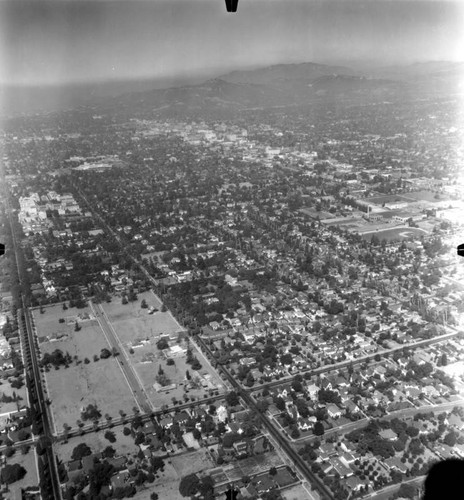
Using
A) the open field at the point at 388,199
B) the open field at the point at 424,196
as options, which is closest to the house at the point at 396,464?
the open field at the point at 388,199

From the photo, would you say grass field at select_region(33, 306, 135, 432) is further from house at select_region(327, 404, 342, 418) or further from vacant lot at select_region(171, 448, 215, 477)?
house at select_region(327, 404, 342, 418)

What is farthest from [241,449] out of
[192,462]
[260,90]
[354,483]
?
[260,90]

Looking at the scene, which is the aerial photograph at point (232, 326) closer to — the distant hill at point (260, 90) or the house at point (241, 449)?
the house at point (241, 449)

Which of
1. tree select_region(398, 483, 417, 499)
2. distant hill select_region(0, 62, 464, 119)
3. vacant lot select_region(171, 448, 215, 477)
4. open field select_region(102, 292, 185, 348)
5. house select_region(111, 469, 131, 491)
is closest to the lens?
tree select_region(398, 483, 417, 499)

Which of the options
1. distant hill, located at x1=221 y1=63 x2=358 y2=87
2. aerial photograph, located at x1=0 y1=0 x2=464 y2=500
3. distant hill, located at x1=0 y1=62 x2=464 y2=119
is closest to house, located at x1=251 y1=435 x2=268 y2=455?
aerial photograph, located at x1=0 y1=0 x2=464 y2=500

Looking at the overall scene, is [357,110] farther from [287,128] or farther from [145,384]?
[145,384]

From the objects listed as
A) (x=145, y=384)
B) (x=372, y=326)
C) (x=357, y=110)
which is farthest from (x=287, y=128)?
(x=145, y=384)
